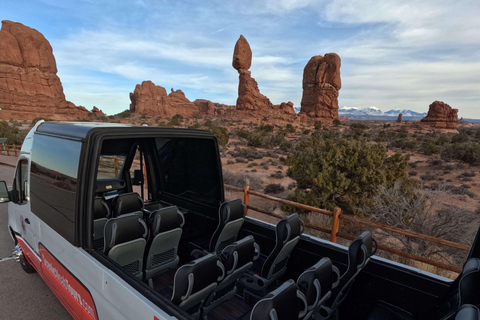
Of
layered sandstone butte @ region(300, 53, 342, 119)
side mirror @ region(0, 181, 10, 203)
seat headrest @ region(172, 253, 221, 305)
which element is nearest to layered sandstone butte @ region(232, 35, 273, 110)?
layered sandstone butte @ region(300, 53, 342, 119)

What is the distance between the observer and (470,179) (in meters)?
14.4

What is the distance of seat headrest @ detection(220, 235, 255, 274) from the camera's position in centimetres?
259

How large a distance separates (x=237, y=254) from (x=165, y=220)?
3.49ft

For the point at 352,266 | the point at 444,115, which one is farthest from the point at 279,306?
the point at 444,115

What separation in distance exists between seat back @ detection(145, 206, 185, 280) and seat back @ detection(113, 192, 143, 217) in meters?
0.78

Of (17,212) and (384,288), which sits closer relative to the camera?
(384,288)

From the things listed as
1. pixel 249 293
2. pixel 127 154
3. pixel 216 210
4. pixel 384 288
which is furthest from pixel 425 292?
pixel 127 154

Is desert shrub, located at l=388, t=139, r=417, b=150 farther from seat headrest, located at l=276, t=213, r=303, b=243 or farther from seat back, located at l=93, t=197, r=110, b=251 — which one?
seat back, located at l=93, t=197, r=110, b=251

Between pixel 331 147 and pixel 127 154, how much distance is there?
298 inches

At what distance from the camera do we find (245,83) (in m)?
71.4

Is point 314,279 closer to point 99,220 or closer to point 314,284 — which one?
point 314,284

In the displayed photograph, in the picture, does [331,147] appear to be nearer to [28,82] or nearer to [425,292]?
[425,292]

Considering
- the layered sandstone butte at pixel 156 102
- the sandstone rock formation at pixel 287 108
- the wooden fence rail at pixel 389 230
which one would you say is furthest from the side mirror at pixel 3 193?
the layered sandstone butte at pixel 156 102

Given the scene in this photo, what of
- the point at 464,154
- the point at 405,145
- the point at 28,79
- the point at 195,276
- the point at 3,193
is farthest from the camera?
the point at 28,79
